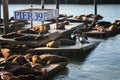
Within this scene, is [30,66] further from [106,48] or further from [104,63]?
[106,48]

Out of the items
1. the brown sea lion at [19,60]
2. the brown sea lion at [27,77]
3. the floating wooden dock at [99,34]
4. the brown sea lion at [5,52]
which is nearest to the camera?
the brown sea lion at [27,77]

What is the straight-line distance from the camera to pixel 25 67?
48.9ft

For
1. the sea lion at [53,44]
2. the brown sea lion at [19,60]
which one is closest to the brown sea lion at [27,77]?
the brown sea lion at [19,60]

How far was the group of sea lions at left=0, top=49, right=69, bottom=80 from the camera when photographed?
560 inches

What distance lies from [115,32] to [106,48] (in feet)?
20.3

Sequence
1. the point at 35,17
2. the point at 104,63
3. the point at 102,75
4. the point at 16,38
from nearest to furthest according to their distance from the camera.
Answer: the point at 102,75, the point at 104,63, the point at 16,38, the point at 35,17

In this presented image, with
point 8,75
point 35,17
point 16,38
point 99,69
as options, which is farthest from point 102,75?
point 35,17

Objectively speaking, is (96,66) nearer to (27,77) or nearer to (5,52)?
(5,52)

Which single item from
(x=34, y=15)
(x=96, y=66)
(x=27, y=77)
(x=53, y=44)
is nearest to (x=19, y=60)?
(x=27, y=77)

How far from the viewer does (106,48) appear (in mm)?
23891

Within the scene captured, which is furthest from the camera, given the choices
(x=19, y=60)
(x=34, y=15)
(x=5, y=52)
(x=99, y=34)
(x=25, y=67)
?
(x=99, y=34)

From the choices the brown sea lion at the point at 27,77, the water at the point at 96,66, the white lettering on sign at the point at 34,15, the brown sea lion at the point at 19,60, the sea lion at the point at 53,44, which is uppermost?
the white lettering on sign at the point at 34,15

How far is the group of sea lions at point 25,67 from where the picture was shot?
560 inches

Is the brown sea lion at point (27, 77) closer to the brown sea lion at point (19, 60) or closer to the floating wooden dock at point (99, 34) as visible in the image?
the brown sea lion at point (19, 60)
